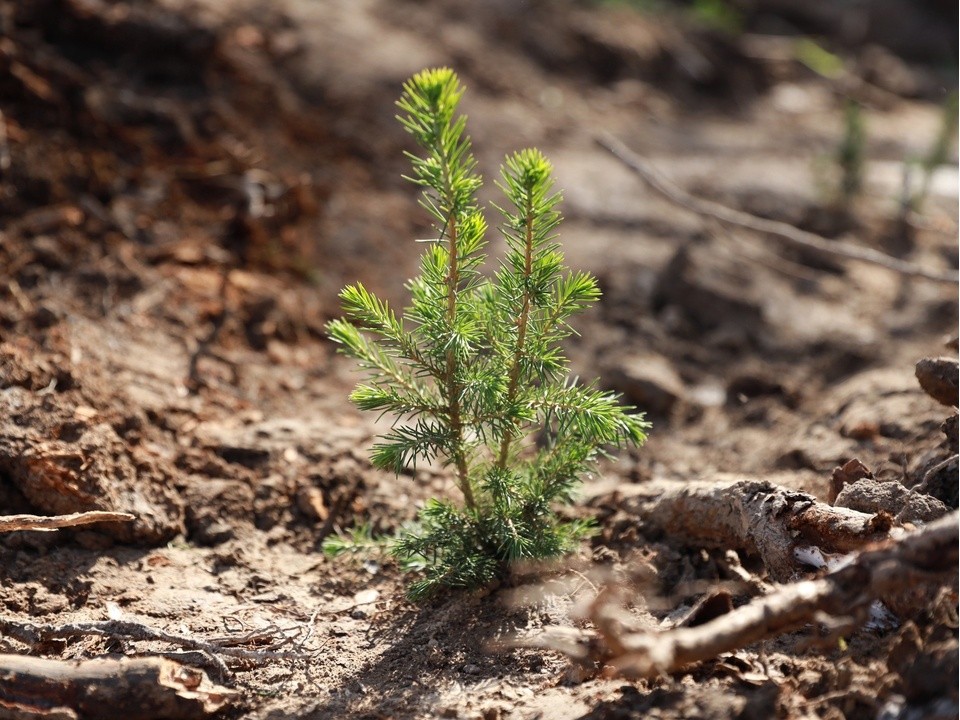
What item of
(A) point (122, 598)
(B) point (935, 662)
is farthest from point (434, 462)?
(B) point (935, 662)

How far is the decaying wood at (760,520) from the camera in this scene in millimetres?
2037

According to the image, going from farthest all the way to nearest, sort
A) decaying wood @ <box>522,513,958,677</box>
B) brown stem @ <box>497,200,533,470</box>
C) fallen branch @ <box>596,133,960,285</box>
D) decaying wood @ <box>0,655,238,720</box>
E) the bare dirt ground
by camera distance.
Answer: fallen branch @ <box>596,133,960,285</box> → the bare dirt ground → brown stem @ <box>497,200,533,470</box> → decaying wood @ <box>0,655,238,720</box> → decaying wood @ <box>522,513,958,677</box>

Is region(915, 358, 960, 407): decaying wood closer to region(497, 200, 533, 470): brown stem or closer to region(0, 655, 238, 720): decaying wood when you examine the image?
region(497, 200, 533, 470): brown stem

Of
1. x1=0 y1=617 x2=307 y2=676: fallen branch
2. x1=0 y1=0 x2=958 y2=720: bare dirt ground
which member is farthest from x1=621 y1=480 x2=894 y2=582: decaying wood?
x1=0 y1=617 x2=307 y2=676: fallen branch

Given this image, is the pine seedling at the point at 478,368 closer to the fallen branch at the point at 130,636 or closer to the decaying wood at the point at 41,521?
the fallen branch at the point at 130,636

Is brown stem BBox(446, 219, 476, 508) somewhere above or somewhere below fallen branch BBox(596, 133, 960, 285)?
below

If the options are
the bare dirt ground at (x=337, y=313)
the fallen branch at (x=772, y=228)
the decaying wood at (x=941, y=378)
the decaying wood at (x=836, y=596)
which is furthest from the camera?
the fallen branch at (x=772, y=228)

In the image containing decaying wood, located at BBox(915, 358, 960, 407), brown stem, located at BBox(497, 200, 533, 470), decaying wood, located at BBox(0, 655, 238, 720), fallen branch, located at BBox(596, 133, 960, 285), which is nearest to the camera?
decaying wood, located at BBox(0, 655, 238, 720)

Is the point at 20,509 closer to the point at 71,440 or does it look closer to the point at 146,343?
the point at 71,440

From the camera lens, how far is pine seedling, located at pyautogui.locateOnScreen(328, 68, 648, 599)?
1944 mm

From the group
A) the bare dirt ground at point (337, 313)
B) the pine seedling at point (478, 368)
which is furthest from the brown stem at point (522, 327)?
the bare dirt ground at point (337, 313)

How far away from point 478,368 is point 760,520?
33.4 inches

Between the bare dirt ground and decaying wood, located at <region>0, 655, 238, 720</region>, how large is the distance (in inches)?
2.2

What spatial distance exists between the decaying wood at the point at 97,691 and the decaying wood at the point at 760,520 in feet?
4.58
